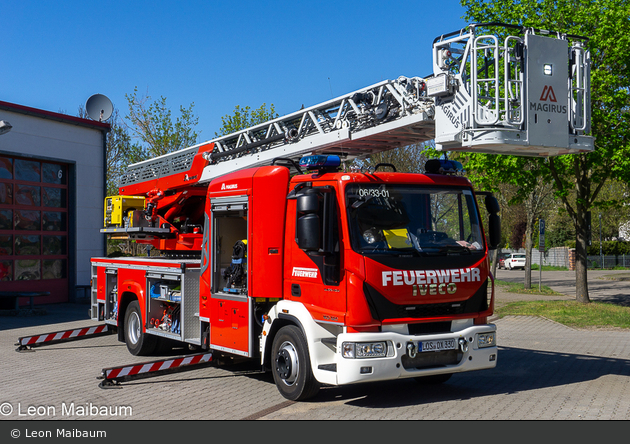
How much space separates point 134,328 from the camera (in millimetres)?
10922

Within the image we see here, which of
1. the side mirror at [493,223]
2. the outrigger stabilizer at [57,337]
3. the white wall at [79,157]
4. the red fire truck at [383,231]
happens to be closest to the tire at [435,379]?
the red fire truck at [383,231]

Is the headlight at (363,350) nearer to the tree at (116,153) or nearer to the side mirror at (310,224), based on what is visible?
the side mirror at (310,224)

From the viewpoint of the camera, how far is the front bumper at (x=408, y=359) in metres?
6.46

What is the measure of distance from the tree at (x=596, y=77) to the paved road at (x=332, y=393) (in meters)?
7.68

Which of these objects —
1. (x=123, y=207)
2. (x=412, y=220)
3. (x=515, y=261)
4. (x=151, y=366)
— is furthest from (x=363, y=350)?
(x=515, y=261)

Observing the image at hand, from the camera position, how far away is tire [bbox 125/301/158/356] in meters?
10.5

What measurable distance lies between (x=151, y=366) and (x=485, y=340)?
4288 mm

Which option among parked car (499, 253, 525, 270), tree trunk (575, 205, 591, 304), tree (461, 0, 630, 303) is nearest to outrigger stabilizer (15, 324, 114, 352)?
tree (461, 0, 630, 303)

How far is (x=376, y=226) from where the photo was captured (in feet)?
22.6

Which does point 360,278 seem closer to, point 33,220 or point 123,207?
point 123,207

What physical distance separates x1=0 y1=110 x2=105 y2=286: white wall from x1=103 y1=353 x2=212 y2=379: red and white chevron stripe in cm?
1251

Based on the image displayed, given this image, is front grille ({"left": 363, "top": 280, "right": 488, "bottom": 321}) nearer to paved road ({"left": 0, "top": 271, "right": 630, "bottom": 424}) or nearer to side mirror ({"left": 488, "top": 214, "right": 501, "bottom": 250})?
side mirror ({"left": 488, "top": 214, "right": 501, "bottom": 250})
